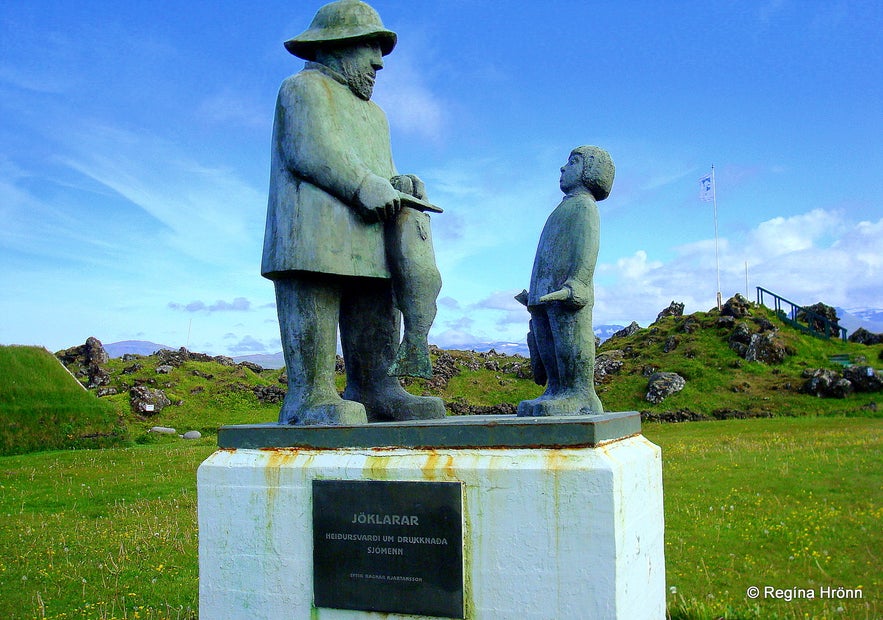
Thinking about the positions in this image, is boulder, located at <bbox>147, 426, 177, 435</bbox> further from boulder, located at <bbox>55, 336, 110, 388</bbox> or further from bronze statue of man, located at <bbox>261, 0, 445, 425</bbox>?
bronze statue of man, located at <bbox>261, 0, 445, 425</bbox>

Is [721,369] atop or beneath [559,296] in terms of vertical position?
beneath

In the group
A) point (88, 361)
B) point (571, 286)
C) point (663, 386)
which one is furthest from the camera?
point (88, 361)

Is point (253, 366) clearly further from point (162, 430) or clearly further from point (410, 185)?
point (410, 185)

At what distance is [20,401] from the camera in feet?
52.2

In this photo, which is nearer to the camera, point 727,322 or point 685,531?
point 685,531

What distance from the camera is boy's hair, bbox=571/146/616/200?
14.1ft

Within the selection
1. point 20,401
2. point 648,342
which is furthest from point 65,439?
point 648,342

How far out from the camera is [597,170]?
4305 millimetres

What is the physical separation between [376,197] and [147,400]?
53.4ft

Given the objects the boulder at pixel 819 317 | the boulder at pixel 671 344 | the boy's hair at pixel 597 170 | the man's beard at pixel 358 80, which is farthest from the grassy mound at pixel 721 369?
the man's beard at pixel 358 80

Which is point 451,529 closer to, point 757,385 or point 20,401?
point 20,401

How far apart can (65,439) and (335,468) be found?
1414 centimetres

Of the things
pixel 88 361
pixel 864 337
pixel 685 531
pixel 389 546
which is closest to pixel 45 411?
pixel 88 361

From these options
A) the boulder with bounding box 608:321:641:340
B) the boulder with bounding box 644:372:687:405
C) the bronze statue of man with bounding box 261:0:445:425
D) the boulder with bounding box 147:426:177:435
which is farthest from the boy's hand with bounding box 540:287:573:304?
the boulder with bounding box 608:321:641:340
